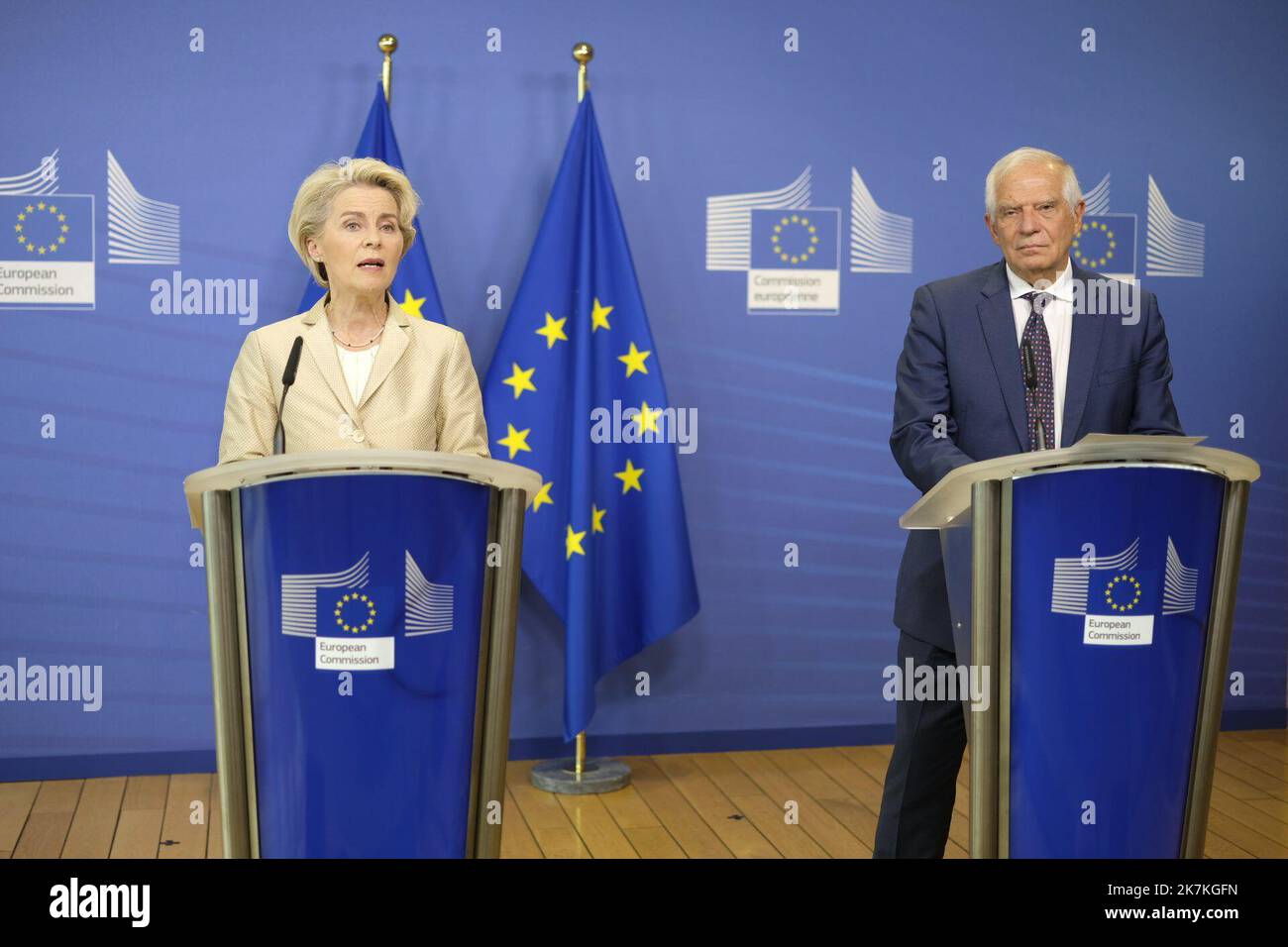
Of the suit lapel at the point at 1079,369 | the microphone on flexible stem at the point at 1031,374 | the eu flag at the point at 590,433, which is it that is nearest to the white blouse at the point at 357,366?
the microphone on flexible stem at the point at 1031,374

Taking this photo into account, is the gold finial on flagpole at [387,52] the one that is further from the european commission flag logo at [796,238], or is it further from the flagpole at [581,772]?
the european commission flag logo at [796,238]

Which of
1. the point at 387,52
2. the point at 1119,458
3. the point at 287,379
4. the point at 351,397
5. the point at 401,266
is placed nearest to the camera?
the point at 1119,458

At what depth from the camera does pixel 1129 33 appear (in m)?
5.19

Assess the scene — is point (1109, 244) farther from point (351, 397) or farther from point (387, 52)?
point (351, 397)

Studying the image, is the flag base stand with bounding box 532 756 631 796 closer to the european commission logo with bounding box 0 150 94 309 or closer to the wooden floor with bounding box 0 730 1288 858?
the wooden floor with bounding box 0 730 1288 858

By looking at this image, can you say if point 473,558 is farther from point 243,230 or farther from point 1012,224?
point 243,230

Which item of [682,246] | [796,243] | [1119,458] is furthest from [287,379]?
[796,243]

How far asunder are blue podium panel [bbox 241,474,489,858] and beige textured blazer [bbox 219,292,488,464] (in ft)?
1.96

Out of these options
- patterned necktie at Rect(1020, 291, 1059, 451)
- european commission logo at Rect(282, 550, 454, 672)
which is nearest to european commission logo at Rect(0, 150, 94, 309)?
european commission logo at Rect(282, 550, 454, 672)

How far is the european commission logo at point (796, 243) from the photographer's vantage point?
16.2ft

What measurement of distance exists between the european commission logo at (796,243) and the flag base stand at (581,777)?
5.59 feet

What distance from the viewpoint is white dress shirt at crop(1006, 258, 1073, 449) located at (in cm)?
291

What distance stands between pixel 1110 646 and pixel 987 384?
0.94m

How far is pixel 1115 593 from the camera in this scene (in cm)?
206
